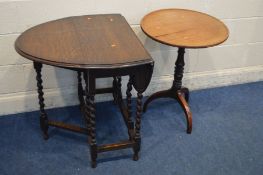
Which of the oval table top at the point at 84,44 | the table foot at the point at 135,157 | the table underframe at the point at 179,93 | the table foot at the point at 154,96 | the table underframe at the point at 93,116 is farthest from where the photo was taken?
the table foot at the point at 154,96

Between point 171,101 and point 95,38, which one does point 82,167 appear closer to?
point 95,38

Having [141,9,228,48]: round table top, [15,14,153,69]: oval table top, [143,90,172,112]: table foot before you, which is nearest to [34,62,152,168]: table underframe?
[15,14,153,69]: oval table top

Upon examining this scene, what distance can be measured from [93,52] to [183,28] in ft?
2.27

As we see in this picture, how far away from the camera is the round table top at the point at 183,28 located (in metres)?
1.94

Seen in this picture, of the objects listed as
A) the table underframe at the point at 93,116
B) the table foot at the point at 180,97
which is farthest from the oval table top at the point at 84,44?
the table foot at the point at 180,97

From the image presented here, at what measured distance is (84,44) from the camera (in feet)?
5.82

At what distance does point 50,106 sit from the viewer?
2.56 metres

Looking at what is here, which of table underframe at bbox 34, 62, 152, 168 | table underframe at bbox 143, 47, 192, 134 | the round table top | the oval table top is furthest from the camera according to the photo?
table underframe at bbox 143, 47, 192, 134

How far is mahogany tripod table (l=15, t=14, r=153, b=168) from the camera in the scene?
5.32 feet

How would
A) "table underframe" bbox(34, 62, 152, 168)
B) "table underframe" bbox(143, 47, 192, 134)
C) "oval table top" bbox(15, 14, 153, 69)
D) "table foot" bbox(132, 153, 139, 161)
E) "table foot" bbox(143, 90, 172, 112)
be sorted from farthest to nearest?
"table foot" bbox(143, 90, 172, 112) < "table underframe" bbox(143, 47, 192, 134) < "table foot" bbox(132, 153, 139, 161) < "table underframe" bbox(34, 62, 152, 168) < "oval table top" bbox(15, 14, 153, 69)

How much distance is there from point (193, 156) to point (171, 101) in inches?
25.7

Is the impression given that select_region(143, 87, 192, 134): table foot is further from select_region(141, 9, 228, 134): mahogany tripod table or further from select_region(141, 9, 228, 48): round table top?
select_region(141, 9, 228, 48): round table top

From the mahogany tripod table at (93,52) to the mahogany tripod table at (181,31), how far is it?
20 centimetres

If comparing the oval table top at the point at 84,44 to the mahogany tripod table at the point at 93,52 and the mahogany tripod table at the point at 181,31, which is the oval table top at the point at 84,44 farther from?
the mahogany tripod table at the point at 181,31
